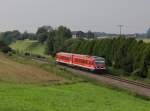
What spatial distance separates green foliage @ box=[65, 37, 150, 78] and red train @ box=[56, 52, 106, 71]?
3779mm

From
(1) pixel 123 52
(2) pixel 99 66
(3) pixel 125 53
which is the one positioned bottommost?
(2) pixel 99 66

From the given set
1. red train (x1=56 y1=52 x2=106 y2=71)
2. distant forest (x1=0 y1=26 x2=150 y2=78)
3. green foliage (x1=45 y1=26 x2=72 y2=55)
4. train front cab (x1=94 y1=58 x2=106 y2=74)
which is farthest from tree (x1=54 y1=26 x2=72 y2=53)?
train front cab (x1=94 y1=58 x2=106 y2=74)

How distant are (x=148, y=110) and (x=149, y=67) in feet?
84.6

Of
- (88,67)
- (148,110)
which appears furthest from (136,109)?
(88,67)

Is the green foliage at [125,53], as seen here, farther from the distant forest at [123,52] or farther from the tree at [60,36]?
the tree at [60,36]

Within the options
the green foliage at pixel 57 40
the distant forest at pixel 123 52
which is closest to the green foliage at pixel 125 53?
the distant forest at pixel 123 52

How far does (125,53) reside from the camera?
55094 millimetres

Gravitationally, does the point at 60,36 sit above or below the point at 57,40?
above

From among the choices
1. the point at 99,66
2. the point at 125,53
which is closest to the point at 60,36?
the point at 125,53

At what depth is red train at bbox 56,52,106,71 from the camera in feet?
167

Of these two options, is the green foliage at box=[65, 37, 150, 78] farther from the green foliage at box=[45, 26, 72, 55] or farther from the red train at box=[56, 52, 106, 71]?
the green foliage at box=[45, 26, 72, 55]

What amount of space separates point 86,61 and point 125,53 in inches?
248

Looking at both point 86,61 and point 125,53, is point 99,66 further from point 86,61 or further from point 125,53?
point 125,53

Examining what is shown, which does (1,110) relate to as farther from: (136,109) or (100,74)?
(100,74)
